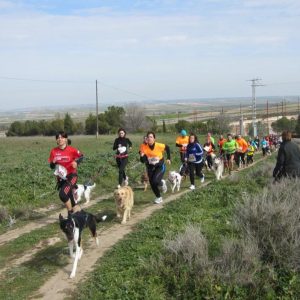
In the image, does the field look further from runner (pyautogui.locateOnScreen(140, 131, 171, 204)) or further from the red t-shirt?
the red t-shirt

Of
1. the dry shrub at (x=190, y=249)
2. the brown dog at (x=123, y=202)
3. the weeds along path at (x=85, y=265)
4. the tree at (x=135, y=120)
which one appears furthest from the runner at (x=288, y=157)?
the tree at (x=135, y=120)

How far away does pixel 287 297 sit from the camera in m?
6.76

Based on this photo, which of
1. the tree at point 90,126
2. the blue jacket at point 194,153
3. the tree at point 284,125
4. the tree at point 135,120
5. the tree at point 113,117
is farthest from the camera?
the tree at point 284,125

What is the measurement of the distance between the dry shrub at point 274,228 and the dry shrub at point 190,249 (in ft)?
2.81

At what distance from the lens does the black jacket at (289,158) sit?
10102mm

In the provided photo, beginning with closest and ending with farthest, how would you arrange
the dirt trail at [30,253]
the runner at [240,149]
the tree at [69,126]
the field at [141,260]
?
1. the field at [141,260]
2. the dirt trail at [30,253]
3. the runner at [240,149]
4. the tree at [69,126]

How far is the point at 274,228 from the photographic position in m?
7.68

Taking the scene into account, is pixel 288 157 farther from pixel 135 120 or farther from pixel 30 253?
pixel 135 120

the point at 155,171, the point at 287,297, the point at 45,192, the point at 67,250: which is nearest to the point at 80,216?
the point at 67,250

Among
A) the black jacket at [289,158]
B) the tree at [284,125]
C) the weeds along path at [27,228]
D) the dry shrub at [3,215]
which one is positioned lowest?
the tree at [284,125]

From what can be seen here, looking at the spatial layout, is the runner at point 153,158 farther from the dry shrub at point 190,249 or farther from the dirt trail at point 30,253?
the dry shrub at point 190,249

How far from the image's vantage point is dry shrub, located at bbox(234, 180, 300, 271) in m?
7.23

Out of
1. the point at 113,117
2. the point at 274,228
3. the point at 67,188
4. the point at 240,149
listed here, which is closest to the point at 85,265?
the point at 67,188

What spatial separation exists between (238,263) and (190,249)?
0.74 metres
